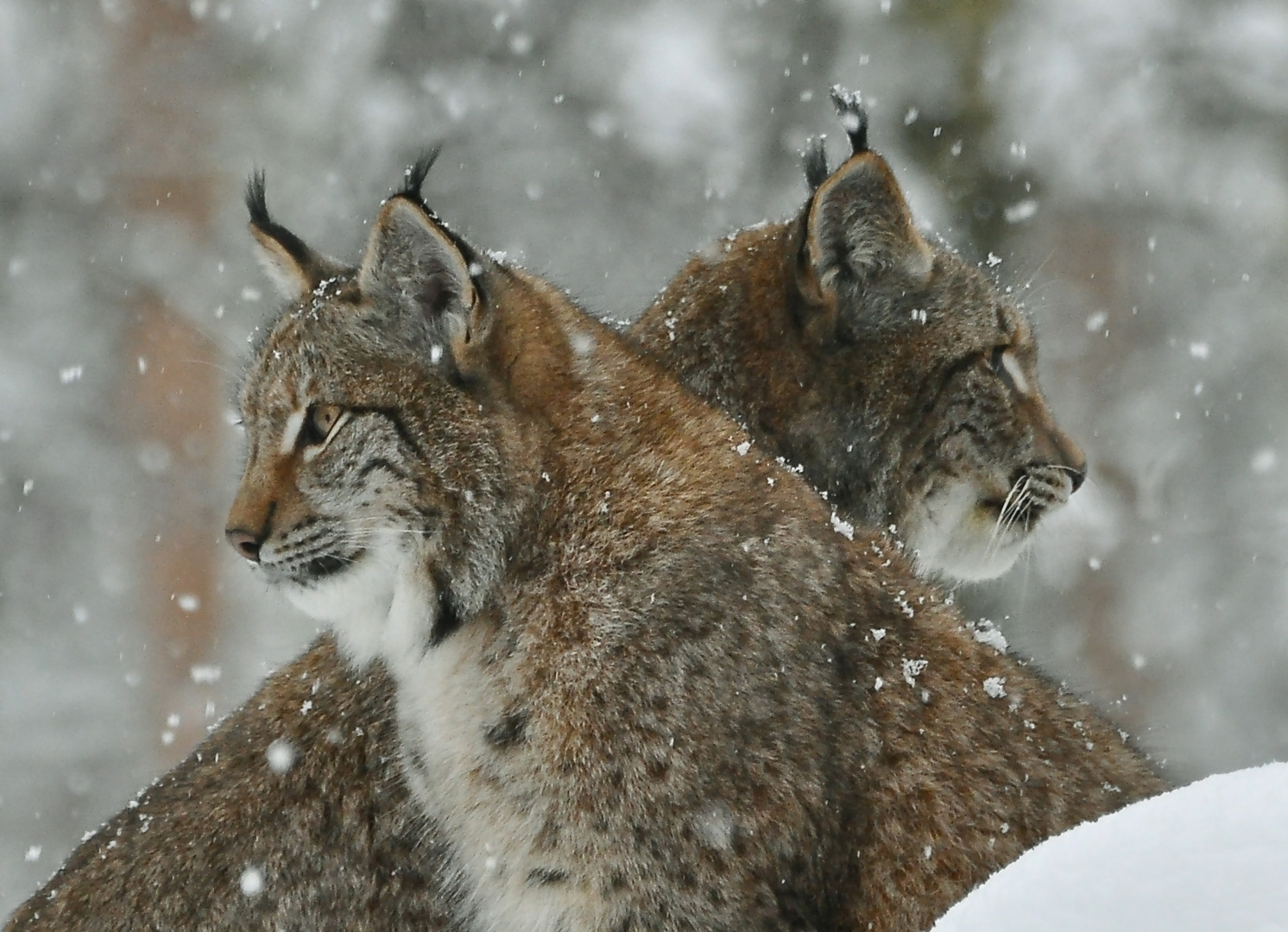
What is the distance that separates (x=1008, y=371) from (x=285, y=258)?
248cm

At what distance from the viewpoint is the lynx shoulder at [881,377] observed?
5.43m

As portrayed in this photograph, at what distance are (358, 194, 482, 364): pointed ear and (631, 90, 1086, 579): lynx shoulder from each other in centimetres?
121

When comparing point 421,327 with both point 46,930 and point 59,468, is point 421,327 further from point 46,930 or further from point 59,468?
point 59,468

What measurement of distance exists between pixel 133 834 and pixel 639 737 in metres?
1.48

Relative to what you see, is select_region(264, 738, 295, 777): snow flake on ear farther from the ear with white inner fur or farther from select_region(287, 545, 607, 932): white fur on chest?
the ear with white inner fur

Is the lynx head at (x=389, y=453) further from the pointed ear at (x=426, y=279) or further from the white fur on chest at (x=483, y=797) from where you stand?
the white fur on chest at (x=483, y=797)

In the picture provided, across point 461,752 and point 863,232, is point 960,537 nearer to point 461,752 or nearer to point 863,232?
point 863,232

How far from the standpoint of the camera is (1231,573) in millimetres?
12922

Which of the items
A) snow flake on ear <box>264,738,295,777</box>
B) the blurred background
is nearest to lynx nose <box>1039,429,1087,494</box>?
snow flake on ear <box>264,738,295,777</box>

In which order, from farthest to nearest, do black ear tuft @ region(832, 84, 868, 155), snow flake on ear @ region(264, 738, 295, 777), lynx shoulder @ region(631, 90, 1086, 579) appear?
lynx shoulder @ region(631, 90, 1086, 579) < black ear tuft @ region(832, 84, 868, 155) < snow flake on ear @ region(264, 738, 295, 777)

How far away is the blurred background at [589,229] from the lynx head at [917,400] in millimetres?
5270

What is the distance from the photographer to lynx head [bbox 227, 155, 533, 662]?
419 centimetres

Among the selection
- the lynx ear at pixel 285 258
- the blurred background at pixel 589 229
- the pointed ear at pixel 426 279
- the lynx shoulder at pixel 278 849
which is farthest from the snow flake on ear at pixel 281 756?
the blurred background at pixel 589 229

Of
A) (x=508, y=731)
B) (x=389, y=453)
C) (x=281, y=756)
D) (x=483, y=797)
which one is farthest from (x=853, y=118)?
(x=281, y=756)
